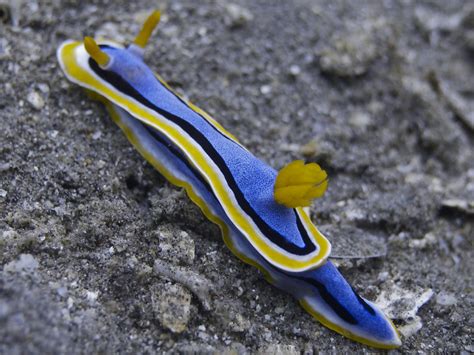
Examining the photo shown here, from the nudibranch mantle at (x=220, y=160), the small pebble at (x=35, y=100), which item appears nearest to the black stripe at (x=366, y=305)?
the nudibranch mantle at (x=220, y=160)

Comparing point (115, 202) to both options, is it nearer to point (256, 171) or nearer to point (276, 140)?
point (256, 171)

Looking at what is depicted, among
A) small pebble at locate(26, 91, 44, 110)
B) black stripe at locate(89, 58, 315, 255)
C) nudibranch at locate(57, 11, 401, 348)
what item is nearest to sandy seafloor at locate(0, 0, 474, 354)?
small pebble at locate(26, 91, 44, 110)

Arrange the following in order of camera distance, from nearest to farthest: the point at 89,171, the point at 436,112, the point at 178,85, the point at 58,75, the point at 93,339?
the point at 93,339
the point at 89,171
the point at 58,75
the point at 178,85
the point at 436,112

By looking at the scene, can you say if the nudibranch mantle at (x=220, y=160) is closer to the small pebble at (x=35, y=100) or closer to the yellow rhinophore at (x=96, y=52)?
the yellow rhinophore at (x=96, y=52)

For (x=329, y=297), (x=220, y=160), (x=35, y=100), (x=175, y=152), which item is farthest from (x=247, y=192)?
(x=35, y=100)

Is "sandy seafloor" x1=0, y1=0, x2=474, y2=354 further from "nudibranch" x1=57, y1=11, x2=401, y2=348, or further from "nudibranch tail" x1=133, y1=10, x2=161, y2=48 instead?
"nudibranch tail" x1=133, y1=10, x2=161, y2=48

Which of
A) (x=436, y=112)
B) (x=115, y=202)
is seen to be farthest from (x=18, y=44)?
(x=436, y=112)

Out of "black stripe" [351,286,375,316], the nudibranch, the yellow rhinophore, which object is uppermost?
the yellow rhinophore
